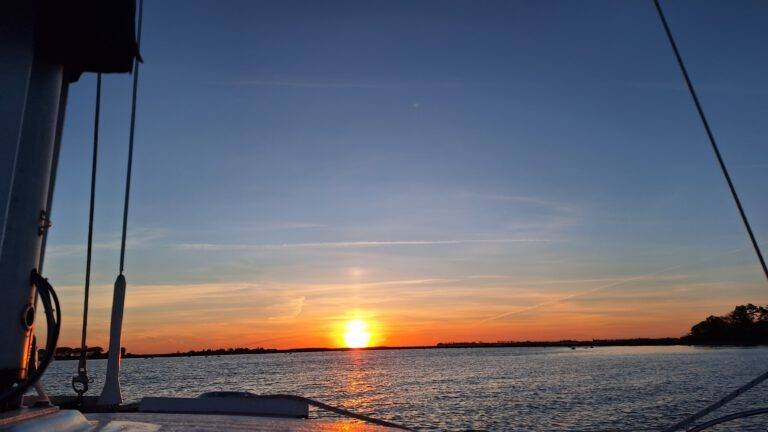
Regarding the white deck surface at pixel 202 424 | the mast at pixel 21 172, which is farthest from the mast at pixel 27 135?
the white deck surface at pixel 202 424

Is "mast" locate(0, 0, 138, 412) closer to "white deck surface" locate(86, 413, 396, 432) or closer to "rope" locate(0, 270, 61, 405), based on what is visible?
"rope" locate(0, 270, 61, 405)

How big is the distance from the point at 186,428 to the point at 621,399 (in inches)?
2588

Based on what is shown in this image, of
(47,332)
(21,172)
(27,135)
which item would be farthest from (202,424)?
A: (27,135)

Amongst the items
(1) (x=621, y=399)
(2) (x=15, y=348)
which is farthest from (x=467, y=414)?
(2) (x=15, y=348)

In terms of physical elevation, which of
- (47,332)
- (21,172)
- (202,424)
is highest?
(21,172)

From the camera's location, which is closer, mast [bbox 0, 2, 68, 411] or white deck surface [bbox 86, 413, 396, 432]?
mast [bbox 0, 2, 68, 411]

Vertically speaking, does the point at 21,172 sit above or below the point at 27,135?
below

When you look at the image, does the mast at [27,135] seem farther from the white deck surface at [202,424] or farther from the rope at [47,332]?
the white deck surface at [202,424]

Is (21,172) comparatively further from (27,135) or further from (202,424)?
(202,424)

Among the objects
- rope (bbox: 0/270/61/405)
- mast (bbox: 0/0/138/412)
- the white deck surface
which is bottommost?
the white deck surface

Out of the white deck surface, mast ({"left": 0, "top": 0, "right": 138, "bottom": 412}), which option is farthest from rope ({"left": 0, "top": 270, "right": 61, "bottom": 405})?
the white deck surface

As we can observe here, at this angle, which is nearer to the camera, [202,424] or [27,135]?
[27,135]

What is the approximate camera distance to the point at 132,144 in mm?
8062

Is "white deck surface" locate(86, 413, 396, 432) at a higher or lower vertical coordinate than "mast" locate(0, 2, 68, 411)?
lower
